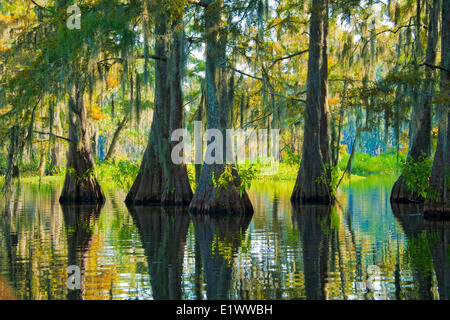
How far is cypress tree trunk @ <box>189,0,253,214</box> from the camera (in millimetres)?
16516

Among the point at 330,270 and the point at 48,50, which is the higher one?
the point at 48,50

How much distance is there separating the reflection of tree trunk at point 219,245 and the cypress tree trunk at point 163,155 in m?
3.53

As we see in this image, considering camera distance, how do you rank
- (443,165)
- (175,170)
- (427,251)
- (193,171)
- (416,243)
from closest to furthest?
(427,251) → (416,243) → (443,165) → (175,170) → (193,171)

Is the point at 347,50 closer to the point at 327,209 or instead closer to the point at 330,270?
the point at 327,209

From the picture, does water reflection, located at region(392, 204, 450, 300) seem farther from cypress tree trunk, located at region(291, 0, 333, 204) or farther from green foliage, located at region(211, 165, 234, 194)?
green foliage, located at region(211, 165, 234, 194)

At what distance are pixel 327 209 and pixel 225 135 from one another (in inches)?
160

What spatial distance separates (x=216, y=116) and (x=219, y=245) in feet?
21.1

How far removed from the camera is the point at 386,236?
1267 centimetres

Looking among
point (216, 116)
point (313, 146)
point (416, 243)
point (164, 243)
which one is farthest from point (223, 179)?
point (416, 243)

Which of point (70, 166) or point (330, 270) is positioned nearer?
point (330, 270)

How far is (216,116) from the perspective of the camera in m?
17.3

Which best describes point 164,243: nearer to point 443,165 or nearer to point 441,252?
point 441,252
